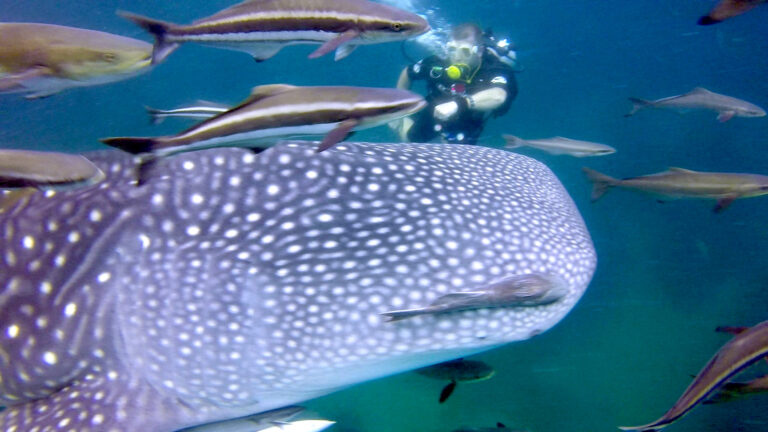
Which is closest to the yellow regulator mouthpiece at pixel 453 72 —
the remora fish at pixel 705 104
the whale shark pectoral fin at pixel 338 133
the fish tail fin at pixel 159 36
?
the remora fish at pixel 705 104

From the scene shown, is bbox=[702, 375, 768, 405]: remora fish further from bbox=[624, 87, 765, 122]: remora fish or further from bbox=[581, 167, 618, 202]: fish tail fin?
bbox=[624, 87, 765, 122]: remora fish

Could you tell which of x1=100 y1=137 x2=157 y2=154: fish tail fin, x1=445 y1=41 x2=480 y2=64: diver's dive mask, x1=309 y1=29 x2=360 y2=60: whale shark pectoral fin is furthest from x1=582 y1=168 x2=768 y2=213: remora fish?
x1=100 y1=137 x2=157 y2=154: fish tail fin

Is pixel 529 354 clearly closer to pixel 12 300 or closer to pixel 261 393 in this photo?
pixel 261 393

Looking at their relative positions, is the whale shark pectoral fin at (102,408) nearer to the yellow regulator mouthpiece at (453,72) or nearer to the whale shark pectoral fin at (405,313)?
the whale shark pectoral fin at (405,313)

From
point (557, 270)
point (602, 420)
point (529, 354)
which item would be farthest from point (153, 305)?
point (529, 354)

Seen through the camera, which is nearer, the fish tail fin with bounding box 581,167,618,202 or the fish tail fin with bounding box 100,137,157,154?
the fish tail fin with bounding box 100,137,157,154

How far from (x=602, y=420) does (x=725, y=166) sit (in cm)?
2263

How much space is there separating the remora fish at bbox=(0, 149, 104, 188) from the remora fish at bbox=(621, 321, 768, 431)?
3219 millimetres

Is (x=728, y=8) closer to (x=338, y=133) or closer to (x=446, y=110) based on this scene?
(x=338, y=133)

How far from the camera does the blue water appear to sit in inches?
366

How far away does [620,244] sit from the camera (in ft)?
58.8

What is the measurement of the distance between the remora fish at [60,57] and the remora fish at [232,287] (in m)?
0.61

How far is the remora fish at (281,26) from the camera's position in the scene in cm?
247

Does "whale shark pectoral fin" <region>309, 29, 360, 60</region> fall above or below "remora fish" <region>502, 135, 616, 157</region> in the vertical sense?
above
